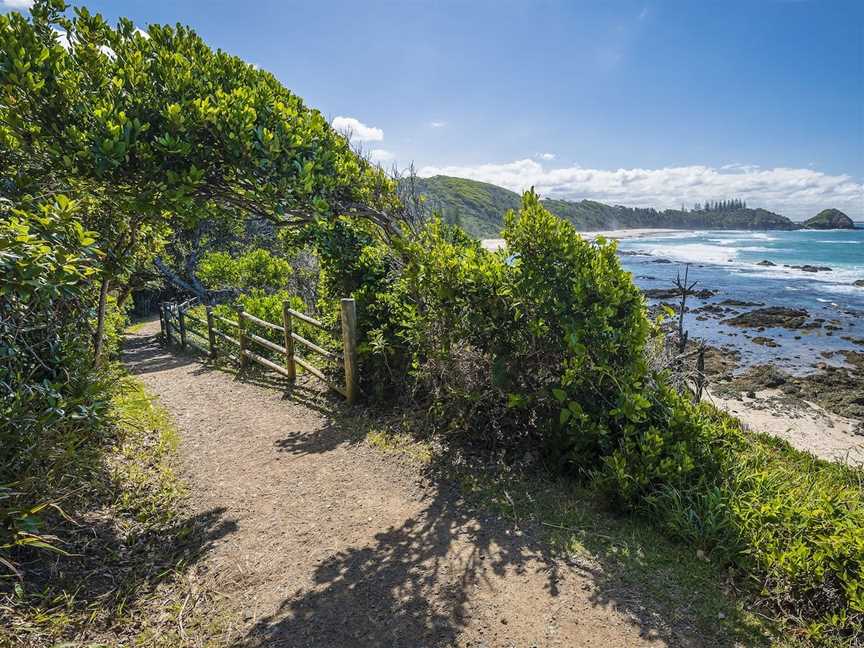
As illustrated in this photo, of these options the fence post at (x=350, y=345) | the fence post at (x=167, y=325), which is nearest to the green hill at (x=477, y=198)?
the fence post at (x=167, y=325)

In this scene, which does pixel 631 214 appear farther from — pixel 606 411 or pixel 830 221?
pixel 606 411

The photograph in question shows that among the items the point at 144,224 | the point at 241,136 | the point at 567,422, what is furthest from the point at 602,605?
the point at 144,224

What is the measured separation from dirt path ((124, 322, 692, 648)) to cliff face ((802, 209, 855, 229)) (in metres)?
174

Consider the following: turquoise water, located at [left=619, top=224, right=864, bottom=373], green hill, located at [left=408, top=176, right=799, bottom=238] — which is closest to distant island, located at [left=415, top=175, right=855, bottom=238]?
green hill, located at [left=408, top=176, right=799, bottom=238]

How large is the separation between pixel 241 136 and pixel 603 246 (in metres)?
3.71

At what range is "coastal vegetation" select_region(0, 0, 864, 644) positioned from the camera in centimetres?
316

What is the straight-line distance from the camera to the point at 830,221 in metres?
133

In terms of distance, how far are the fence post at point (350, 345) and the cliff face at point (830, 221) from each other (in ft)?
568

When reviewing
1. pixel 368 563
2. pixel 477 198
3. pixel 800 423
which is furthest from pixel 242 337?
pixel 477 198

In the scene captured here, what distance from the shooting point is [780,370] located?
55.9 ft

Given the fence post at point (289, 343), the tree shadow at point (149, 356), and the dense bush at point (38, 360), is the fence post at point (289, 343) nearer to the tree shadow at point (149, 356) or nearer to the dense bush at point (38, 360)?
the dense bush at point (38, 360)

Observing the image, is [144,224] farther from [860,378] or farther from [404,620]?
[860,378]

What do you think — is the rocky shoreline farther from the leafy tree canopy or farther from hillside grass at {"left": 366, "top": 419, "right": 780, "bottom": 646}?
the leafy tree canopy

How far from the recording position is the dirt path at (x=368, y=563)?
303 centimetres
